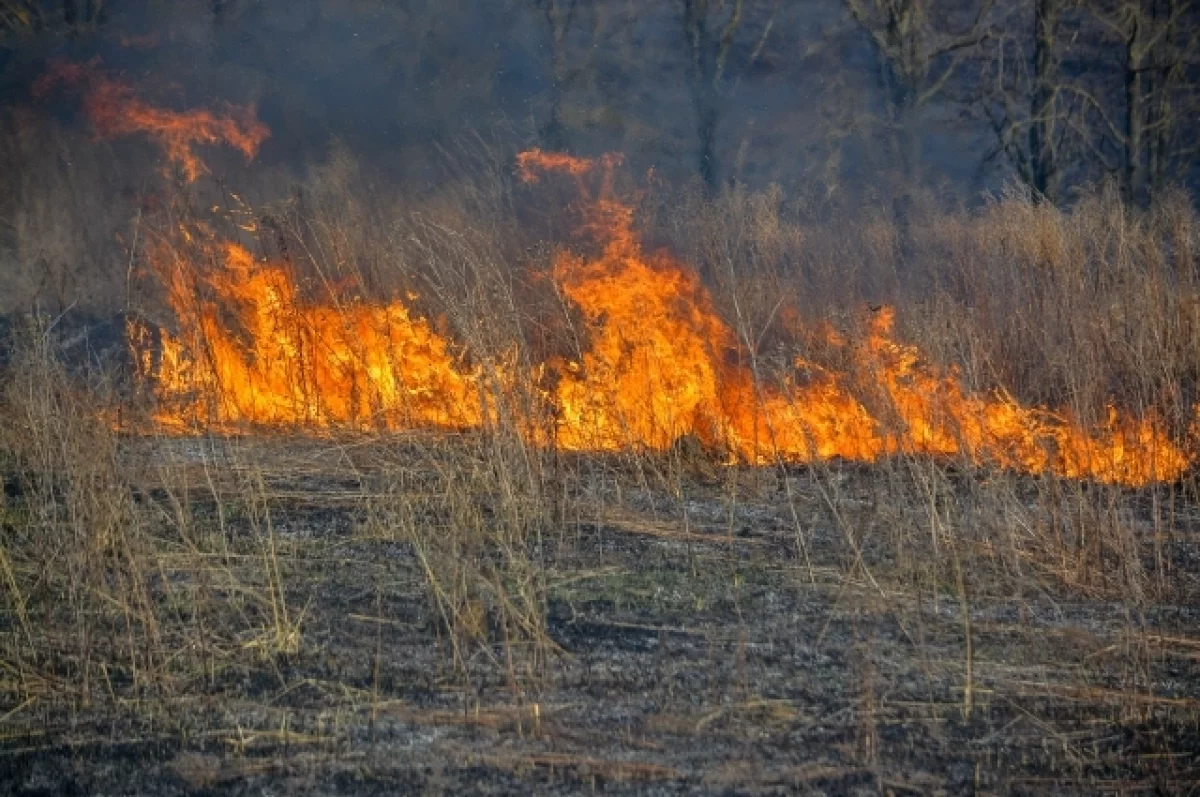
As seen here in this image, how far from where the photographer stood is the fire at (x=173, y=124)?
1306 cm

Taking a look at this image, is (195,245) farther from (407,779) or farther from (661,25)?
(661,25)

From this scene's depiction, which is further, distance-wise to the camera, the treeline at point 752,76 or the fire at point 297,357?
the treeline at point 752,76

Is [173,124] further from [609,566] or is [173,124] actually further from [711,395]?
[609,566]

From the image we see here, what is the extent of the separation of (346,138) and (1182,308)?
9741 millimetres

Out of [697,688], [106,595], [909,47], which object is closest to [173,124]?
[106,595]

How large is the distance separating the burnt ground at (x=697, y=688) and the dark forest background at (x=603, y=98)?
201 cm

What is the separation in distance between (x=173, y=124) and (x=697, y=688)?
11.0 m

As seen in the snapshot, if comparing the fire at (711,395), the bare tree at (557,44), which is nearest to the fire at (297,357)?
the fire at (711,395)

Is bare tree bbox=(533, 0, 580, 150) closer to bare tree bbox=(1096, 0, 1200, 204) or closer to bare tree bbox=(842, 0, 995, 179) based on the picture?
bare tree bbox=(842, 0, 995, 179)

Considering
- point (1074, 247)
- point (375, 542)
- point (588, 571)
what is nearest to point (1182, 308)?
point (1074, 247)

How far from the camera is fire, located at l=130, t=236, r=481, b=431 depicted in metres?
7.87

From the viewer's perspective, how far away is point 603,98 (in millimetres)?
29688

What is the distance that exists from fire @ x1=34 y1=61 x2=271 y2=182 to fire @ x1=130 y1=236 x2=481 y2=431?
12.6ft

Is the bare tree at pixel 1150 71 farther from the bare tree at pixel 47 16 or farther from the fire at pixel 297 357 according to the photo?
the bare tree at pixel 47 16
